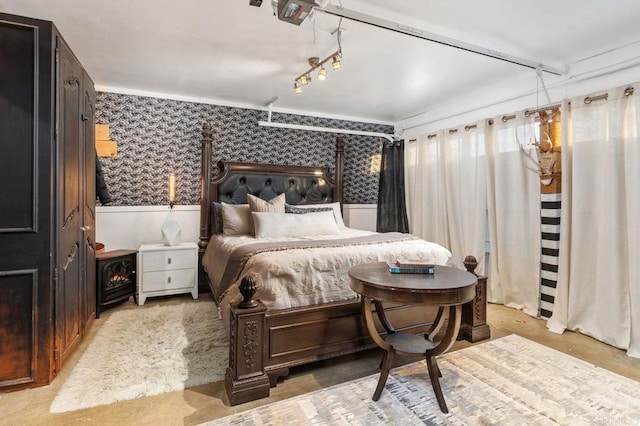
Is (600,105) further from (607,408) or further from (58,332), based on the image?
(58,332)

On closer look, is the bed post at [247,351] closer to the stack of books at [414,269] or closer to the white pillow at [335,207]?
the stack of books at [414,269]

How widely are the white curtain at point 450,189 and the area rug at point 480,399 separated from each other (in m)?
1.70

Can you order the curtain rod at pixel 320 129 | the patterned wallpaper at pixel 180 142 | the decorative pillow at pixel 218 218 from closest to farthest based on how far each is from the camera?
the patterned wallpaper at pixel 180 142, the decorative pillow at pixel 218 218, the curtain rod at pixel 320 129

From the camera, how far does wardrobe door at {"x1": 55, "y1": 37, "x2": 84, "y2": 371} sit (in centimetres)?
200

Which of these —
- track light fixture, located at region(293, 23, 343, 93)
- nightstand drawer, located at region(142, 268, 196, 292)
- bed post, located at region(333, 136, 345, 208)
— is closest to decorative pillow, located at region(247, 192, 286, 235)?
nightstand drawer, located at region(142, 268, 196, 292)

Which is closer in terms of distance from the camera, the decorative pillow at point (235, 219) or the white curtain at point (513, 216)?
the white curtain at point (513, 216)

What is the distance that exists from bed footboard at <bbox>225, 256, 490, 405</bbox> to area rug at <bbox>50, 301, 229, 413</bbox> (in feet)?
1.11

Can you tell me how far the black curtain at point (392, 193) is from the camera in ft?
15.6

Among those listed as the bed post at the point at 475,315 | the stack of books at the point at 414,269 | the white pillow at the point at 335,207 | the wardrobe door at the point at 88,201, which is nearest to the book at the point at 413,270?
the stack of books at the point at 414,269

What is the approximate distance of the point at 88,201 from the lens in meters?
2.68

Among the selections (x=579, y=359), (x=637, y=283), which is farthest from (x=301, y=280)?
(x=637, y=283)

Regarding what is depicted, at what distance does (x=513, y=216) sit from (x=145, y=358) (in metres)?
3.52

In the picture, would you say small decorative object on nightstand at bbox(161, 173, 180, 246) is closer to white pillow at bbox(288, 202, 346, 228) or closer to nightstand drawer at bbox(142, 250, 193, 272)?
nightstand drawer at bbox(142, 250, 193, 272)

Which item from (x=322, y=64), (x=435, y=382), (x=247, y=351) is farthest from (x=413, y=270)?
(x=322, y=64)
